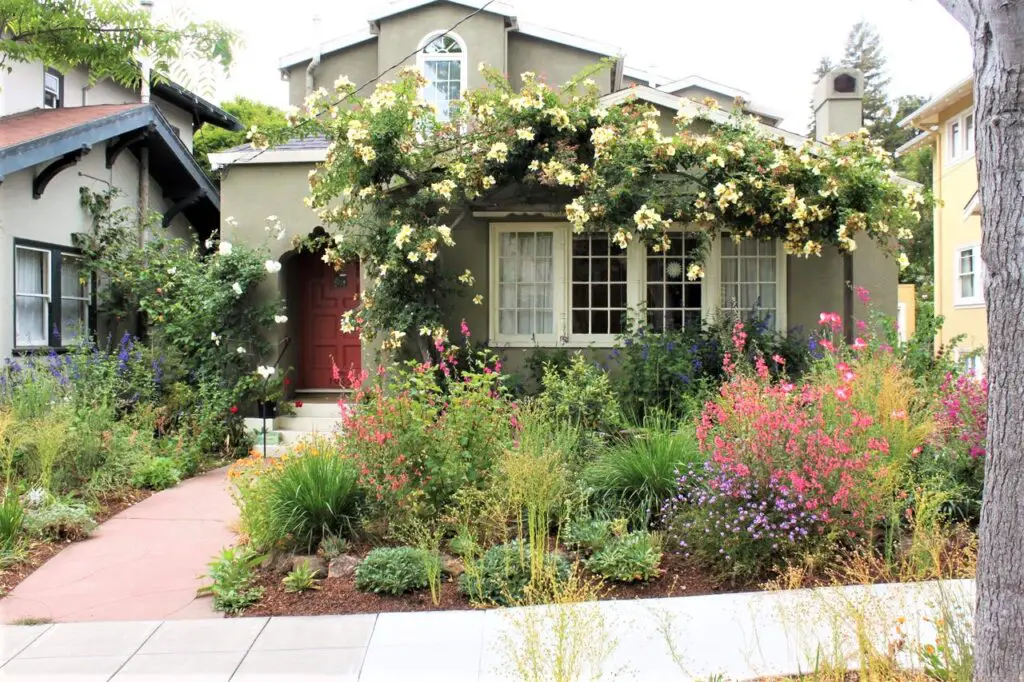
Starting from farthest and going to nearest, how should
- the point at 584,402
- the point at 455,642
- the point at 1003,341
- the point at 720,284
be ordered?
the point at 720,284 → the point at 584,402 → the point at 455,642 → the point at 1003,341

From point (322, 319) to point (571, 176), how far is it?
5.42 m

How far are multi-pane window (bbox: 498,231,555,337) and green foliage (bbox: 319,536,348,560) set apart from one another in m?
5.22

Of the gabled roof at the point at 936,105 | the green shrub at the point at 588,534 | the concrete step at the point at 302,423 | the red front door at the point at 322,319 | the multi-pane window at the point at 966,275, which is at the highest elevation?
the gabled roof at the point at 936,105

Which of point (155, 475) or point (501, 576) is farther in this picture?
point (155, 475)

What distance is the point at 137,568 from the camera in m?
5.99

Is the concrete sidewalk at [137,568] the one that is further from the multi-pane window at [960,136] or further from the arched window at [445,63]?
the multi-pane window at [960,136]

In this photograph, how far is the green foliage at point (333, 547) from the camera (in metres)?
5.49

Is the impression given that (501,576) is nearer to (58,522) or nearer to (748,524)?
(748,524)

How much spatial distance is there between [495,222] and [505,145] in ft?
5.43

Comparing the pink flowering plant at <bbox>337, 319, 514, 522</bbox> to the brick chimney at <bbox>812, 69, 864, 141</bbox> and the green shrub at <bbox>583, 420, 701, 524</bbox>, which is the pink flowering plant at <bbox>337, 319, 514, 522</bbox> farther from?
the brick chimney at <bbox>812, 69, 864, 141</bbox>

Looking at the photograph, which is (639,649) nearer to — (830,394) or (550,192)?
(830,394)

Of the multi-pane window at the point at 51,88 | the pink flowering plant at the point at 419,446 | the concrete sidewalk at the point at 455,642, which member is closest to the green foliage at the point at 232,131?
the multi-pane window at the point at 51,88

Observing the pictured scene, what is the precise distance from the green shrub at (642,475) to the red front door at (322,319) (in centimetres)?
706

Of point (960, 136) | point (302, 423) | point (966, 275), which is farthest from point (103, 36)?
point (966, 275)
